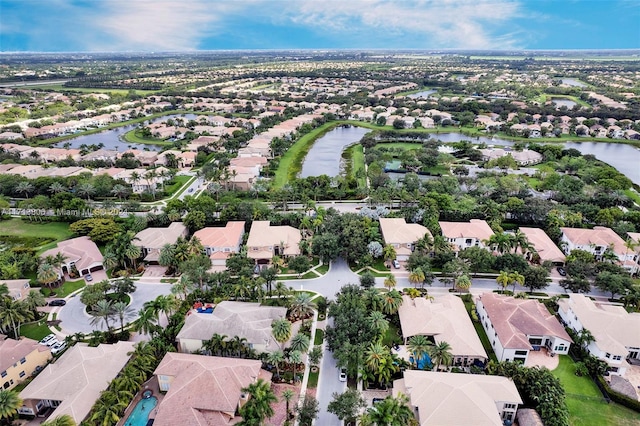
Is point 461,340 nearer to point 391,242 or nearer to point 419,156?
point 391,242

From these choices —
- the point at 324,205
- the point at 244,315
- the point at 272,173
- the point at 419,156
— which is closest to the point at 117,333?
the point at 244,315

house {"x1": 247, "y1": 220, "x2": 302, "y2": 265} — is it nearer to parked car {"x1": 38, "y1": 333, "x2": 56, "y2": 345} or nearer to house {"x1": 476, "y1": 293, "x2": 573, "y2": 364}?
parked car {"x1": 38, "y1": 333, "x2": 56, "y2": 345}

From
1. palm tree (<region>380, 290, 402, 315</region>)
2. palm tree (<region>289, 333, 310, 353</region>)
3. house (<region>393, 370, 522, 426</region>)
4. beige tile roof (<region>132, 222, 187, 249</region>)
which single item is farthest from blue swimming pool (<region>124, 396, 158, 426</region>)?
beige tile roof (<region>132, 222, 187, 249</region>)

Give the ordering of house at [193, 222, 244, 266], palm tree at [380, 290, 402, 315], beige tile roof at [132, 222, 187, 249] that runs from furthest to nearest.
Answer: beige tile roof at [132, 222, 187, 249]
house at [193, 222, 244, 266]
palm tree at [380, 290, 402, 315]

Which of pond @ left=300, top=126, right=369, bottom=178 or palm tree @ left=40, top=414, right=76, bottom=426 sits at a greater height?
pond @ left=300, top=126, right=369, bottom=178

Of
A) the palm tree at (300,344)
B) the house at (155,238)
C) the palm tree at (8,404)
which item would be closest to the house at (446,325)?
the palm tree at (300,344)

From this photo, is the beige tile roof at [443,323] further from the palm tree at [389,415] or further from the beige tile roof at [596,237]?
the beige tile roof at [596,237]

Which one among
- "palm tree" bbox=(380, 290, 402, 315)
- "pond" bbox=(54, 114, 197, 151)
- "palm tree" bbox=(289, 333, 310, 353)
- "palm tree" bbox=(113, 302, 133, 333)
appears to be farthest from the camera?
"pond" bbox=(54, 114, 197, 151)
